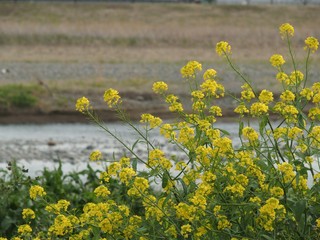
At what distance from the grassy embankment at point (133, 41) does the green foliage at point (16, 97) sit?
0.12ft

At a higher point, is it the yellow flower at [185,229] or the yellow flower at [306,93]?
the yellow flower at [306,93]

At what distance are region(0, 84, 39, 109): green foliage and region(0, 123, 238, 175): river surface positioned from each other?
88 centimetres

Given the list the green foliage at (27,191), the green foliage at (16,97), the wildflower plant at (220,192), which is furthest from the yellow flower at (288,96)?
the green foliage at (16,97)

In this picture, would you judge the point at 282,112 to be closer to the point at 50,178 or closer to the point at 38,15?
the point at 50,178

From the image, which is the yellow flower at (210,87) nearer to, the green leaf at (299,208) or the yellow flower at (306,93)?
the yellow flower at (306,93)

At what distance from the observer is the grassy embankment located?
16.8 m

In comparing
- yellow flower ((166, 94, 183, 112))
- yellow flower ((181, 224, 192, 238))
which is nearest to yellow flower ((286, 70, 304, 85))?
yellow flower ((166, 94, 183, 112))

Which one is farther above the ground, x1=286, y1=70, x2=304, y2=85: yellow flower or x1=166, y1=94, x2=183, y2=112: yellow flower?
x1=286, y1=70, x2=304, y2=85: yellow flower

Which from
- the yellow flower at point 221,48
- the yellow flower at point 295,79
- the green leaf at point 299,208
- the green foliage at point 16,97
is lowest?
the green foliage at point 16,97

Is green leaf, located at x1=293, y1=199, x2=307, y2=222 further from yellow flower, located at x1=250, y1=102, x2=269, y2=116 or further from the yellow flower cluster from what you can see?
the yellow flower cluster

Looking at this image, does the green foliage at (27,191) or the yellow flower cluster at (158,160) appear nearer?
the yellow flower cluster at (158,160)

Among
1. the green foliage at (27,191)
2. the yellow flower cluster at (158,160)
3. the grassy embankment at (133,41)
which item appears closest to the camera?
the yellow flower cluster at (158,160)

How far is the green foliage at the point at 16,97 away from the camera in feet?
49.9

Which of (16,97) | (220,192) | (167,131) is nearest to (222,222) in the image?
(220,192)
